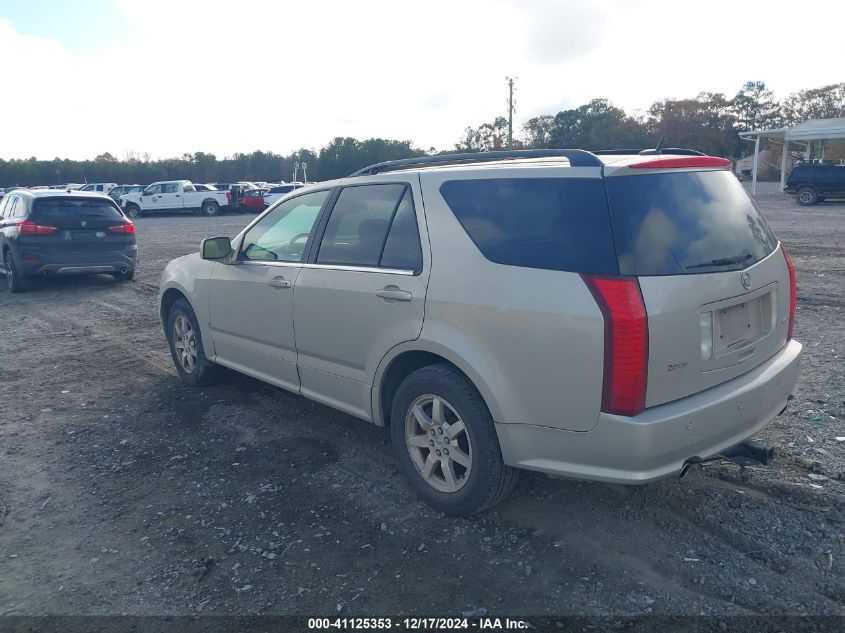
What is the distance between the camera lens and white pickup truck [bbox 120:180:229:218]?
3722 cm

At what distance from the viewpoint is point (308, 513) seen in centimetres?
404

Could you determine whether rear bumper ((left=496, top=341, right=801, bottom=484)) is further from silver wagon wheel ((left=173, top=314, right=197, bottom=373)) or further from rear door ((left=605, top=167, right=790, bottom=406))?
silver wagon wheel ((left=173, top=314, right=197, bottom=373))

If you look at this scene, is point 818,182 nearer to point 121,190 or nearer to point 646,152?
point 646,152

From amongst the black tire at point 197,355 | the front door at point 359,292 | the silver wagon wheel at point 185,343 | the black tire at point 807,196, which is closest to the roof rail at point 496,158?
the front door at point 359,292

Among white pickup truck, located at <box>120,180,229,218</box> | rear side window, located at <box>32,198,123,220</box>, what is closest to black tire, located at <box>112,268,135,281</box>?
rear side window, located at <box>32,198,123,220</box>

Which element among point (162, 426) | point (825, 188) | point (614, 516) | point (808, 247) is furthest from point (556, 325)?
point (825, 188)

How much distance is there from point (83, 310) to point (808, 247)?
524 inches

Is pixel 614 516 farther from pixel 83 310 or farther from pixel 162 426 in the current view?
pixel 83 310

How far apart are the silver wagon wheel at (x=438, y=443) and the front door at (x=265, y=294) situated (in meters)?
1.24

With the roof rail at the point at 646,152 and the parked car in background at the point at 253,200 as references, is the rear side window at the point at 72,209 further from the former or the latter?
the parked car in background at the point at 253,200

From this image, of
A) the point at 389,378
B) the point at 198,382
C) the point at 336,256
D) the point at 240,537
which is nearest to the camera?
the point at 240,537

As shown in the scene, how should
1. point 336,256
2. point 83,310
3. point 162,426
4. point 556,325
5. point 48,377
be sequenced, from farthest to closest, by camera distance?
point 83,310 → point 48,377 → point 162,426 → point 336,256 → point 556,325

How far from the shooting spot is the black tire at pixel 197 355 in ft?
20.1

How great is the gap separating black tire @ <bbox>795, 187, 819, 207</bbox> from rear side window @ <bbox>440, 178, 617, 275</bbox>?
27.1 m
